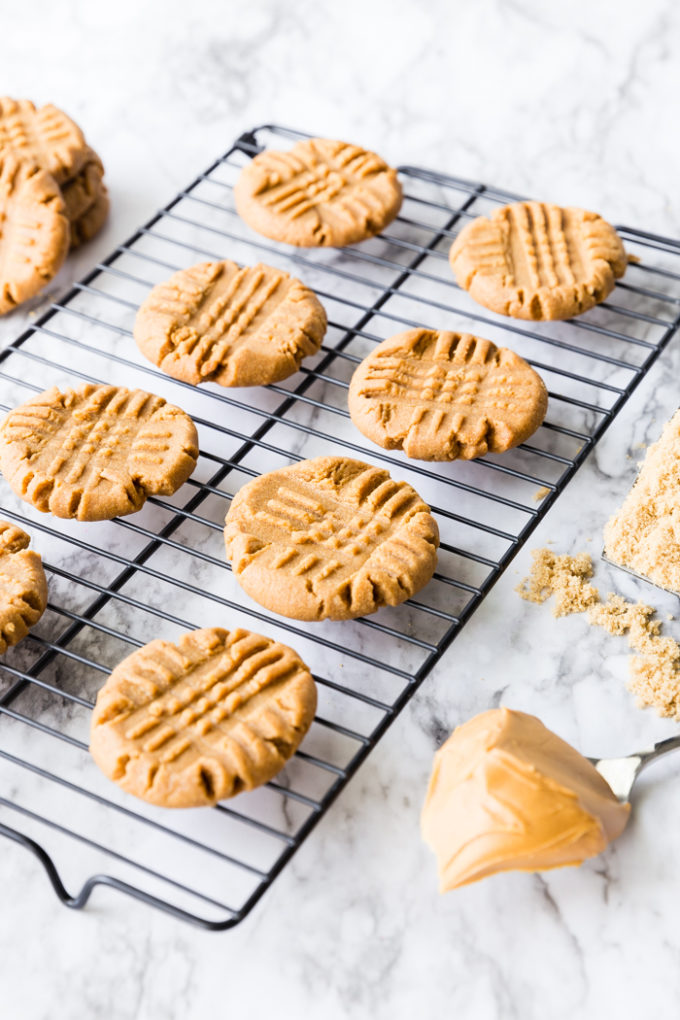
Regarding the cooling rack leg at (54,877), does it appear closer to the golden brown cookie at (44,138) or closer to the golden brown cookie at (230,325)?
the golden brown cookie at (230,325)

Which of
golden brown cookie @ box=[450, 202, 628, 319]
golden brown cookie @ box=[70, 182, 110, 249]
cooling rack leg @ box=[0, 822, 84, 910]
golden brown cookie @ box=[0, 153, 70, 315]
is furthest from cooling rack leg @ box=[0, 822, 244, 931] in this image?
golden brown cookie @ box=[70, 182, 110, 249]

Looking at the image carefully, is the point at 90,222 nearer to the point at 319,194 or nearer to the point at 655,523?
the point at 319,194

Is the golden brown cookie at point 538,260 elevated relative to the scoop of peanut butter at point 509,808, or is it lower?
elevated

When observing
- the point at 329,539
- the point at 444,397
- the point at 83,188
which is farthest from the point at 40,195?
the point at 329,539

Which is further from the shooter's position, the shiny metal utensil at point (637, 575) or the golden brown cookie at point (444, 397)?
the golden brown cookie at point (444, 397)

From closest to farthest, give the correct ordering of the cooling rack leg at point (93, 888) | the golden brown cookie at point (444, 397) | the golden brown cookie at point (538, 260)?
1. the cooling rack leg at point (93, 888)
2. the golden brown cookie at point (444, 397)
3. the golden brown cookie at point (538, 260)

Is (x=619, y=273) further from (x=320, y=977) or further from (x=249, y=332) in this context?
(x=320, y=977)

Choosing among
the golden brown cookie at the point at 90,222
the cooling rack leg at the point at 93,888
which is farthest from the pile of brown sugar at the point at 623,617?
the golden brown cookie at the point at 90,222
